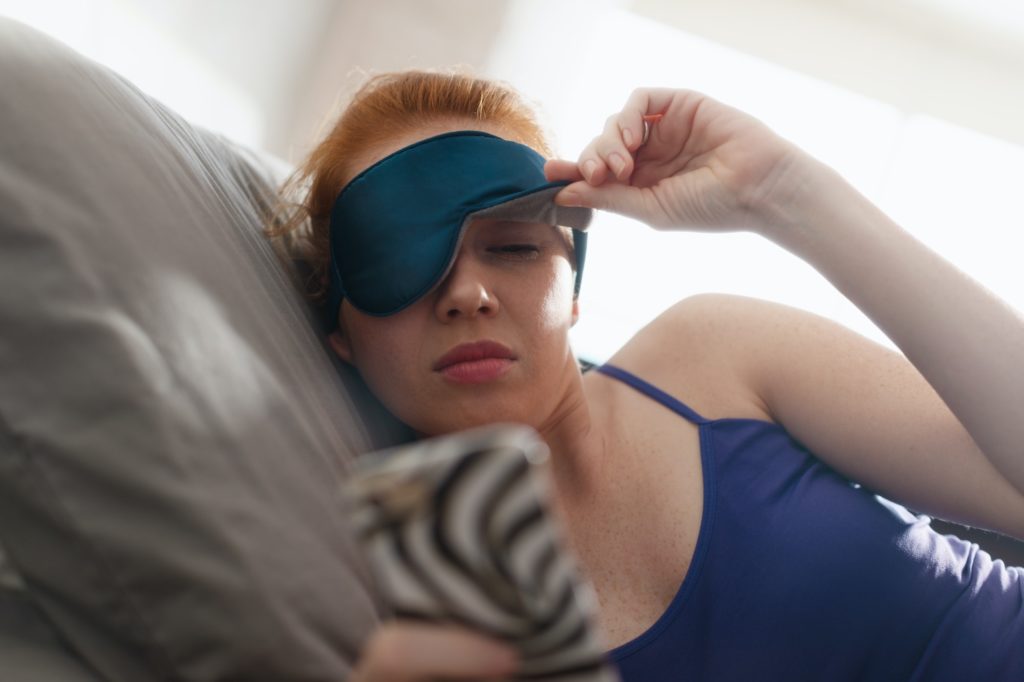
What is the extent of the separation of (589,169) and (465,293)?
23cm

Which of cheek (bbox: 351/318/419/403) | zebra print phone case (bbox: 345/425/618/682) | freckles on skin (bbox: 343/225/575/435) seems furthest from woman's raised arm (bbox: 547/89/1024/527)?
zebra print phone case (bbox: 345/425/618/682)

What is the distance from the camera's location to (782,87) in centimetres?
371

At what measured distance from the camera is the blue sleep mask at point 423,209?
40.6 inches

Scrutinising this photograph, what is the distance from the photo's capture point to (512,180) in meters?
1.08

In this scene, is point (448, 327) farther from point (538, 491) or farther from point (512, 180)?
point (538, 491)

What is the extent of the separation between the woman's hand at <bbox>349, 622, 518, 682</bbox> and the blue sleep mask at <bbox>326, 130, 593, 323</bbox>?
0.64m

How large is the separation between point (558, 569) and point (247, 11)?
250cm

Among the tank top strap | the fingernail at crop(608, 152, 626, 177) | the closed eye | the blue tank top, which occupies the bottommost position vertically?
the blue tank top

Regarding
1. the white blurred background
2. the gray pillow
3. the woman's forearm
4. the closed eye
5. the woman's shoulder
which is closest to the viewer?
the gray pillow

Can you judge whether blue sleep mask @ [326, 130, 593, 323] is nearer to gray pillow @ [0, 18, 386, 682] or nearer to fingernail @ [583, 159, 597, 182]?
fingernail @ [583, 159, 597, 182]

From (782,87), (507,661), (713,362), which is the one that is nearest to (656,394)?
(713,362)

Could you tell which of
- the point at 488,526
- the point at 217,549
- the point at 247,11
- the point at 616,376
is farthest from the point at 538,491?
the point at 247,11

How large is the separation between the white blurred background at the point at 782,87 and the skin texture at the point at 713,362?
2.18 m

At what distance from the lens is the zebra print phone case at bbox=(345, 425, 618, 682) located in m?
0.37
